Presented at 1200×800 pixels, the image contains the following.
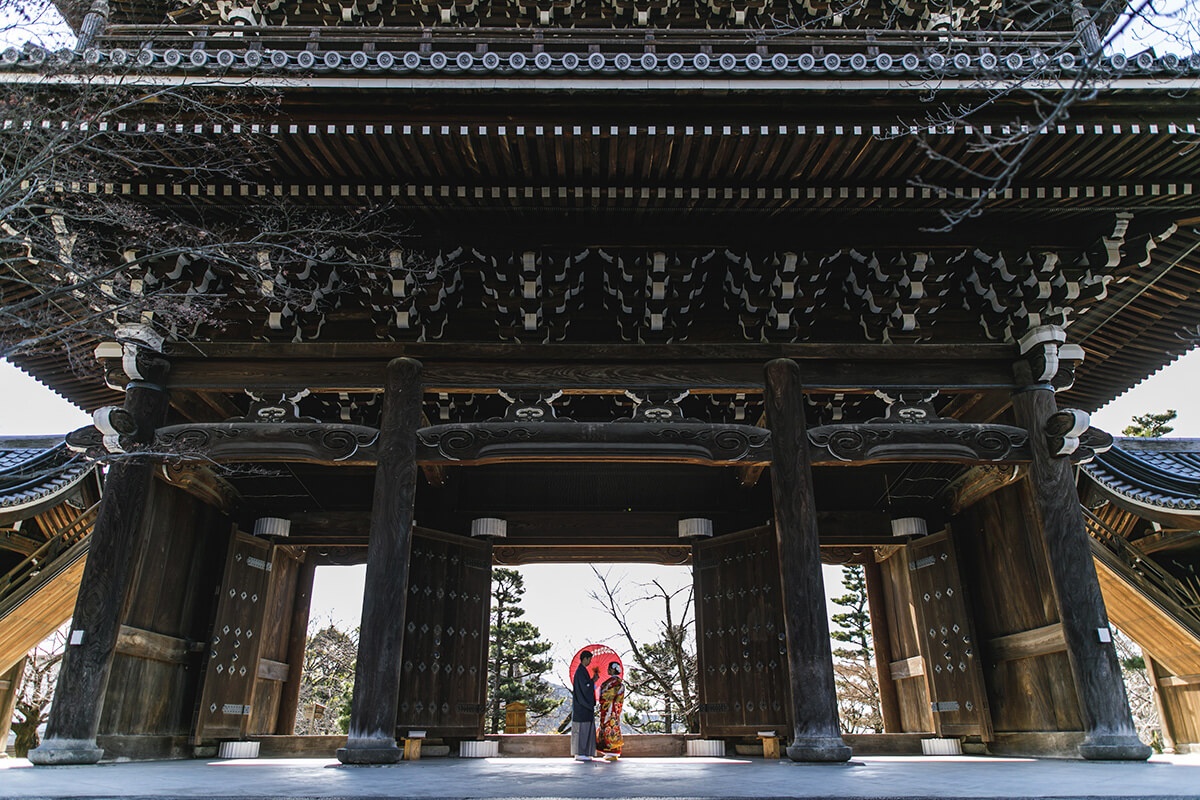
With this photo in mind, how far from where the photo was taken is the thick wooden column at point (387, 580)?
638cm

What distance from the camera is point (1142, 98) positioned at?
20.3 ft

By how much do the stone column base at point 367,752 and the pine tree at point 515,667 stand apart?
49.2 ft

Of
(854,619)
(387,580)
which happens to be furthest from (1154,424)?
(387,580)

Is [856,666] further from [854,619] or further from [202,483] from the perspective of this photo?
[202,483]

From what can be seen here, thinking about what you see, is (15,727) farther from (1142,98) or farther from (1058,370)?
(1142,98)

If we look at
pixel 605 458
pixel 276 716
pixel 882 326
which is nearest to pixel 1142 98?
pixel 882 326

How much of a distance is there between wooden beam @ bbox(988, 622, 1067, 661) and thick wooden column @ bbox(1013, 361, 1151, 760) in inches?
12.6

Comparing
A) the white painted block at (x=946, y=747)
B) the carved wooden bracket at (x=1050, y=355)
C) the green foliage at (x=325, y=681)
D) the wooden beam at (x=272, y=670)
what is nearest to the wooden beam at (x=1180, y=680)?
the white painted block at (x=946, y=747)

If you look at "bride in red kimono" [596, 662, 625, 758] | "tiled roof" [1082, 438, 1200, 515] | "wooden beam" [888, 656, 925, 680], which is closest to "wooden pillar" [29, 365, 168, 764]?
"bride in red kimono" [596, 662, 625, 758]

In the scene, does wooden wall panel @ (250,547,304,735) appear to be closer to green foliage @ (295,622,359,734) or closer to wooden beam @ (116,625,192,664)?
wooden beam @ (116,625,192,664)

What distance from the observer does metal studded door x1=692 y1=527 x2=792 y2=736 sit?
29.9 ft

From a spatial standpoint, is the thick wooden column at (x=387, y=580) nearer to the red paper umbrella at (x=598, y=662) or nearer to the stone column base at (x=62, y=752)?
the stone column base at (x=62, y=752)

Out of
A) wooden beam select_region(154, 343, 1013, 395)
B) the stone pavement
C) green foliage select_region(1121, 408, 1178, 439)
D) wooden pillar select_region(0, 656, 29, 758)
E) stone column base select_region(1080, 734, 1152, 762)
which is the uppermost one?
green foliage select_region(1121, 408, 1178, 439)

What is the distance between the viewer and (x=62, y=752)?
6309 mm
